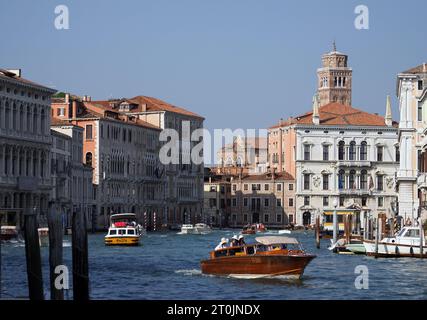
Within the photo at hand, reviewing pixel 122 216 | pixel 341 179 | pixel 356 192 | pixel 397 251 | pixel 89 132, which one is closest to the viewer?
pixel 397 251

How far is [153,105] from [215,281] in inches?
2144

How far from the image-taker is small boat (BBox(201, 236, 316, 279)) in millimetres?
24406

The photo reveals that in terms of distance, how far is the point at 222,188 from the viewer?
8531cm

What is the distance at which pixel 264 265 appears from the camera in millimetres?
24375

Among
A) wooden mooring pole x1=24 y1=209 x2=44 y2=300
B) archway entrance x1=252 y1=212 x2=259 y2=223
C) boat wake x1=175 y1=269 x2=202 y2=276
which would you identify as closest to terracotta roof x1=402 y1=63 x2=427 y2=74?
boat wake x1=175 y1=269 x2=202 y2=276

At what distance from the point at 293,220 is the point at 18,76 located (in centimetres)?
3062

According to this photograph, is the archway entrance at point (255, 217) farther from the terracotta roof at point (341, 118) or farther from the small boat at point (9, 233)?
the small boat at point (9, 233)

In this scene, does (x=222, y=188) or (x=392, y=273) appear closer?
(x=392, y=273)

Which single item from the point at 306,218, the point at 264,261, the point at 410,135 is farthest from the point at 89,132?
the point at 264,261

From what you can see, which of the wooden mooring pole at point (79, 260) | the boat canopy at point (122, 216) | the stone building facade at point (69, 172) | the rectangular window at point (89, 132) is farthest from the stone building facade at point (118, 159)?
the wooden mooring pole at point (79, 260)

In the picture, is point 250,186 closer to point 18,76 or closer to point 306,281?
point 18,76

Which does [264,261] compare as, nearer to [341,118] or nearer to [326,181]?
[326,181]
